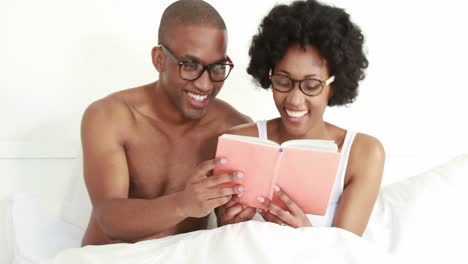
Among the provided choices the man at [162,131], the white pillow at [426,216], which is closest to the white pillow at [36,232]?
the man at [162,131]

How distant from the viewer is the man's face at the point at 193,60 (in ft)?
6.86

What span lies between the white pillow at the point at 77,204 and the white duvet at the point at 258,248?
86 centimetres

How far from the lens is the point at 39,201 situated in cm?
262

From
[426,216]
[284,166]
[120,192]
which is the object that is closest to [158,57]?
[120,192]

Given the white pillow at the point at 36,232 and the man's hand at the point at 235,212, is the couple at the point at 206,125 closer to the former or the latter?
the man's hand at the point at 235,212

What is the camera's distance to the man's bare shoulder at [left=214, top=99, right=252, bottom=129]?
2.38 metres

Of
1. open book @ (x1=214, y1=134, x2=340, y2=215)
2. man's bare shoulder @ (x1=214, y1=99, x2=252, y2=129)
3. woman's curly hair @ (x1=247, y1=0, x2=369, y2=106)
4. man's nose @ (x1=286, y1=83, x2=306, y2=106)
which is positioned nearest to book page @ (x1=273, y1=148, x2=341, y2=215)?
open book @ (x1=214, y1=134, x2=340, y2=215)

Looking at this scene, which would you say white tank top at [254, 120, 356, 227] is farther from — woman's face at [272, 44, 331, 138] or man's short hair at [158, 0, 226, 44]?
man's short hair at [158, 0, 226, 44]

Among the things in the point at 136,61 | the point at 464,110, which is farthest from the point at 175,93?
the point at 464,110

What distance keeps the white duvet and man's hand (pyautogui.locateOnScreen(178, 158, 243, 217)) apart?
10cm

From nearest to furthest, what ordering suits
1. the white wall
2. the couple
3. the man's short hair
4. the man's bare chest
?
the couple
the man's short hair
the man's bare chest
the white wall

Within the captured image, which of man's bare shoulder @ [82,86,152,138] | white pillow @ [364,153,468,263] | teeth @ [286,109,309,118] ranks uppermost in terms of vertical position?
teeth @ [286,109,309,118]

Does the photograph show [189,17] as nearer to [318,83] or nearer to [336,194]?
[318,83]

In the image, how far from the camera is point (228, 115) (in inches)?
94.8
